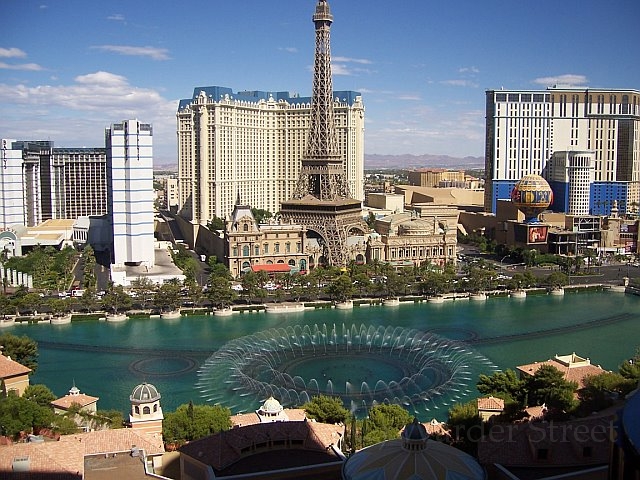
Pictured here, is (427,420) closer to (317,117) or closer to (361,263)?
(361,263)

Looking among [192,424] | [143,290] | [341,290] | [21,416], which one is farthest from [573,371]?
[143,290]

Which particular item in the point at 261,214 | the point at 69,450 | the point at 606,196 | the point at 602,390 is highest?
the point at 606,196

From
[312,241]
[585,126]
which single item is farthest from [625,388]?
[585,126]

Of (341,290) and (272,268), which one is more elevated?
(272,268)

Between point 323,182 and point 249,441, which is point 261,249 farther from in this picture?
point 249,441

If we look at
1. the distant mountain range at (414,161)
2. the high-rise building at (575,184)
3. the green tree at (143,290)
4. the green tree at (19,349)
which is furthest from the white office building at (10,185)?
the distant mountain range at (414,161)

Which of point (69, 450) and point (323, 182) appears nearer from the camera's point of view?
point (69, 450)

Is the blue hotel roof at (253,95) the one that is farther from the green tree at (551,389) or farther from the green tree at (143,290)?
the green tree at (551,389)
